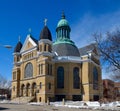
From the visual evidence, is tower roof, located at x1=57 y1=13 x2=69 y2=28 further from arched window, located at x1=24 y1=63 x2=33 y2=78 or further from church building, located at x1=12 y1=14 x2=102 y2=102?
arched window, located at x1=24 y1=63 x2=33 y2=78

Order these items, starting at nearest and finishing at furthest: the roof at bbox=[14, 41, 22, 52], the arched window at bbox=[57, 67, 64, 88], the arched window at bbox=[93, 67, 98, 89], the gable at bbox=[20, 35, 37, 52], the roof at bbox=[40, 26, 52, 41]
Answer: the roof at bbox=[40, 26, 52, 41] < the arched window at bbox=[57, 67, 64, 88] < the arched window at bbox=[93, 67, 98, 89] < the gable at bbox=[20, 35, 37, 52] < the roof at bbox=[14, 41, 22, 52]

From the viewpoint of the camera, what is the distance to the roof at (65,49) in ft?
211

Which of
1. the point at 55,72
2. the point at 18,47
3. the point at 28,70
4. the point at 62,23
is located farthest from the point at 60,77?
the point at 18,47

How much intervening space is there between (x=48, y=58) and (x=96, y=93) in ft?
55.5

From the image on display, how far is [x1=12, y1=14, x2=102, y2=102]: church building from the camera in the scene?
191ft

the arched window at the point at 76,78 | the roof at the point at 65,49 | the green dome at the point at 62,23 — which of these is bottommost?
the arched window at the point at 76,78

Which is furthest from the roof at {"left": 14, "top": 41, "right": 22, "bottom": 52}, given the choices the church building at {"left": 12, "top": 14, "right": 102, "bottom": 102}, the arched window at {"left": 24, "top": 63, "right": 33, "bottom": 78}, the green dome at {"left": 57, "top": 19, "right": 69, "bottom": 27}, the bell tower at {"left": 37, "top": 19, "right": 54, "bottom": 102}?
the bell tower at {"left": 37, "top": 19, "right": 54, "bottom": 102}

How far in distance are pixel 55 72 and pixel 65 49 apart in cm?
785

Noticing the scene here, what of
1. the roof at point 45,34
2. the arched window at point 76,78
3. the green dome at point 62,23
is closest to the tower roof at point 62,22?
the green dome at point 62,23

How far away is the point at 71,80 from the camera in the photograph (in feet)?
201

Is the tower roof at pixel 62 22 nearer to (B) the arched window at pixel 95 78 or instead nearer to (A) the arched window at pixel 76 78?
(A) the arched window at pixel 76 78

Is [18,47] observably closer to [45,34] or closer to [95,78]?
[45,34]

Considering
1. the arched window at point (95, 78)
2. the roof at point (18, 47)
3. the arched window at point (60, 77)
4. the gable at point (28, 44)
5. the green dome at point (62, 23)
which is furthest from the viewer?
the roof at point (18, 47)

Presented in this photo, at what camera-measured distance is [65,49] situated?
65.5 metres
